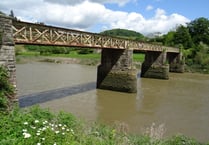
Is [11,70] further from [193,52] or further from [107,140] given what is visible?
[193,52]

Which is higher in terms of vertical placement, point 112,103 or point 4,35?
point 4,35

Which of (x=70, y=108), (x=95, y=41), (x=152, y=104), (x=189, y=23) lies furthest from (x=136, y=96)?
(x=189, y=23)

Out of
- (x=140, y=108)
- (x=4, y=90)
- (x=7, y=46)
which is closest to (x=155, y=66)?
(x=140, y=108)

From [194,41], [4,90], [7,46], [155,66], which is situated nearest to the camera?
[4,90]

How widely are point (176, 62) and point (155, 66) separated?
11.2m

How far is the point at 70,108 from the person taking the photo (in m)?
14.5

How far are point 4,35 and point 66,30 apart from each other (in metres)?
5.30

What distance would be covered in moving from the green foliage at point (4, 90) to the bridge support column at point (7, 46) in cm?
25

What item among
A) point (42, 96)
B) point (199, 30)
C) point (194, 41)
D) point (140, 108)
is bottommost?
point (140, 108)

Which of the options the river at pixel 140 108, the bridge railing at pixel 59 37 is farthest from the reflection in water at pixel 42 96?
the bridge railing at pixel 59 37

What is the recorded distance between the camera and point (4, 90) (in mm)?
10008

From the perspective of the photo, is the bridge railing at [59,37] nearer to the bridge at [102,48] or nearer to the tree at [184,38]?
the bridge at [102,48]

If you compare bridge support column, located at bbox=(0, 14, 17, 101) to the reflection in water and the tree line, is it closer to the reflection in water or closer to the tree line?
the reflection in water

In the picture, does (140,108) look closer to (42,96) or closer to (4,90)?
(42,96)
